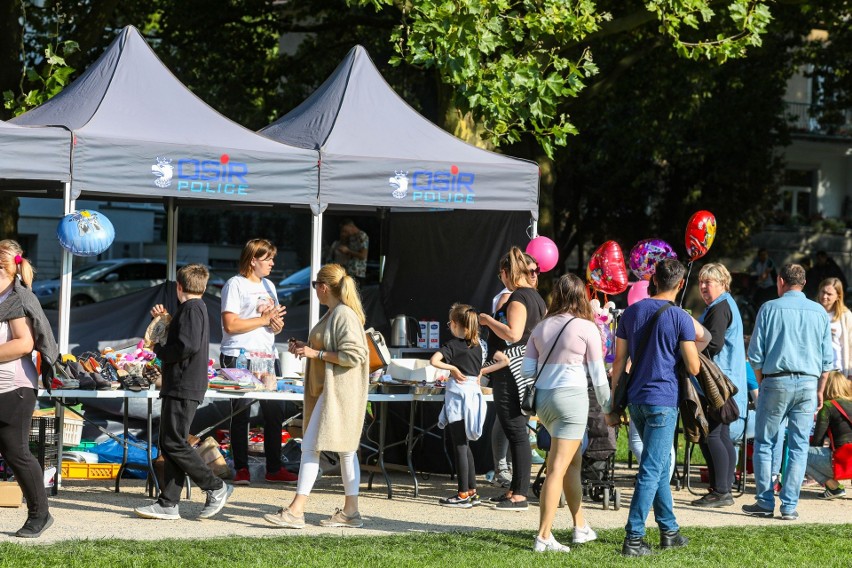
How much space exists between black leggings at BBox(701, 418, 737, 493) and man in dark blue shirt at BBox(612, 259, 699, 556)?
1789 millimetres

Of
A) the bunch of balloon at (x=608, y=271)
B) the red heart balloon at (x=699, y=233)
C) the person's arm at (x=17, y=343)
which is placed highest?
the red heart balloon at (x=699, y=233)

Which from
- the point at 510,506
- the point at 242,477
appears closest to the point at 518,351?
the point at 510,506

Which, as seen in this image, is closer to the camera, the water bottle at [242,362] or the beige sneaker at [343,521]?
the beige sneaker at [343,521]

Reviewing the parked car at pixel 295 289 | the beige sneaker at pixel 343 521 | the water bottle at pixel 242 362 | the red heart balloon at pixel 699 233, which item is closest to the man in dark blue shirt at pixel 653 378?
the beige sneaker at pixel 343 521

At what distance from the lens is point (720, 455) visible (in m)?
8.52

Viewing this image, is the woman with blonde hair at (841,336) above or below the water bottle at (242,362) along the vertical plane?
above

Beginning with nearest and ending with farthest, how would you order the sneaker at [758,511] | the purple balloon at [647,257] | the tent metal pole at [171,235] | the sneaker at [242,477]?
the sneaker at [758,511] < the sneaker at [242,477] < the purple balloon at [647,257] < the tent metal pole at [171,235]

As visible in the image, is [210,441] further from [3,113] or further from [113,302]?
[3,113]

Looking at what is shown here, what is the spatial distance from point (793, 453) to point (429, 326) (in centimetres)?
389

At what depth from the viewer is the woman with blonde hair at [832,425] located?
9.16 meters

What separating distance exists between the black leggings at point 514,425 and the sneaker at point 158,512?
2.31m

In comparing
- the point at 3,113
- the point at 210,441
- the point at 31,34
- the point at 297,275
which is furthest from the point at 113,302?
the point at 297,275

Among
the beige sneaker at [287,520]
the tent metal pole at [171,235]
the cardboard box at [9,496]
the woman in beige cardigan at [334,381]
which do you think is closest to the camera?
the woman in beige cardigan at [334,381]

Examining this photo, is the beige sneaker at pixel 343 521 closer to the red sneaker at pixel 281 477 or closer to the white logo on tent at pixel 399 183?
the red sneaker at pixel 281 477
